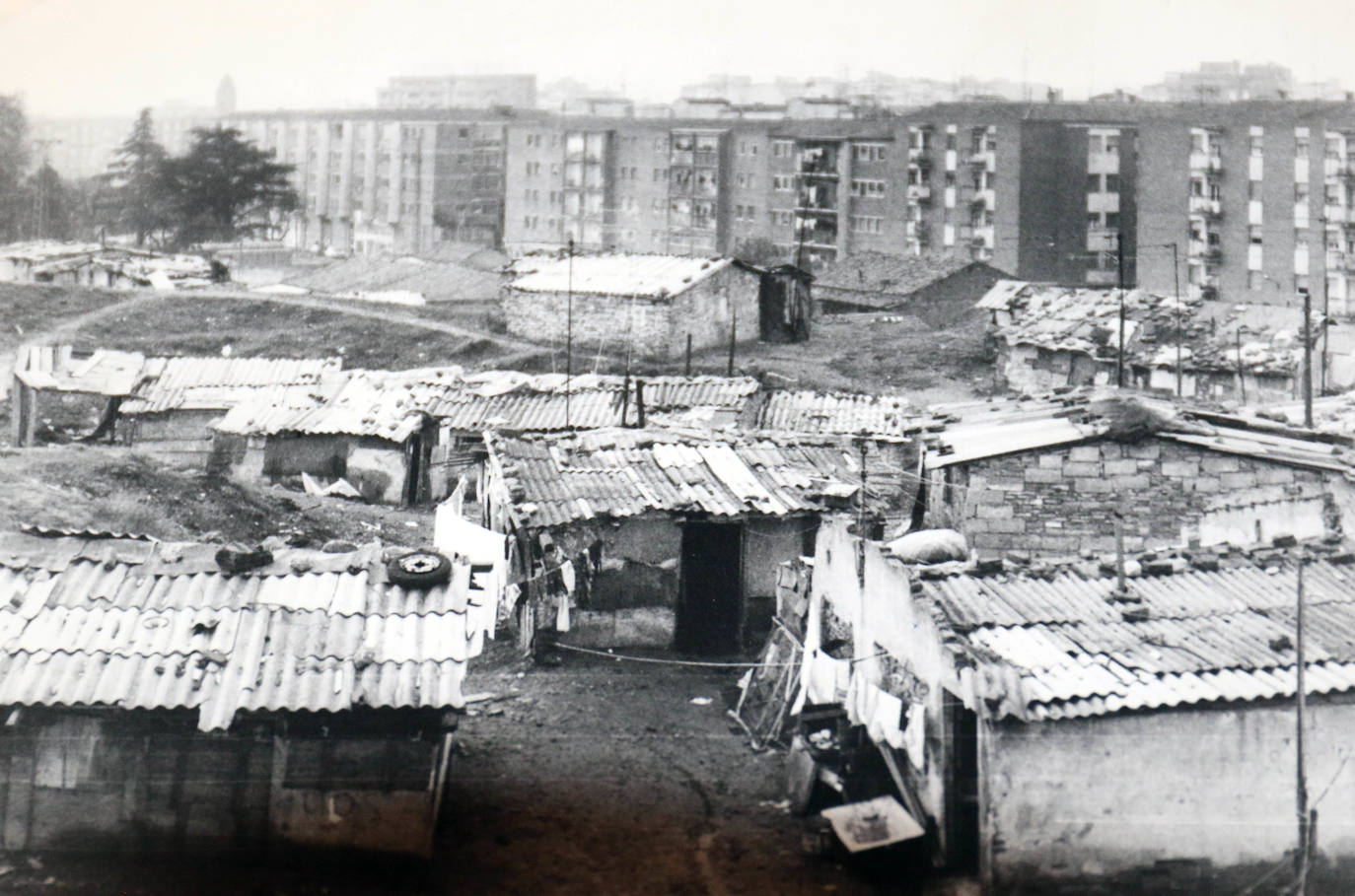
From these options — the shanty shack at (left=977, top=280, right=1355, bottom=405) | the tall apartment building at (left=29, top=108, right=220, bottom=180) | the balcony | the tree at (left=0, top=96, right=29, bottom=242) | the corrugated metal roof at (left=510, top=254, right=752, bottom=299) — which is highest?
the tall apartment building at (left=29, top=108, right=220, bottom=180)

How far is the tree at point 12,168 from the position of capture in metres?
31.9

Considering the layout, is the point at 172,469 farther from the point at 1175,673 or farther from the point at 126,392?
the point at 1175,673

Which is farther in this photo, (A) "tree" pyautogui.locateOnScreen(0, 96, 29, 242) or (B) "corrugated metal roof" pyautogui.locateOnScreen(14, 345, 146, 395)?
(A) "tree" pyautogui.locateOnScreen(0, 96, 29, 242)

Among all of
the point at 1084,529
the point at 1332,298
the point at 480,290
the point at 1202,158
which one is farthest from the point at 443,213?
the point at 1084,529

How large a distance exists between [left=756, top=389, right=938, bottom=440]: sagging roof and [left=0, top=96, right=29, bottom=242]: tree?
1574 centimetres

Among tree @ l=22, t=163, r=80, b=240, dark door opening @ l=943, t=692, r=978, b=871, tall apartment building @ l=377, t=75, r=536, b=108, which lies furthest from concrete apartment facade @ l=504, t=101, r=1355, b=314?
dark door opening @ l=943, t=692, r=978, b=871

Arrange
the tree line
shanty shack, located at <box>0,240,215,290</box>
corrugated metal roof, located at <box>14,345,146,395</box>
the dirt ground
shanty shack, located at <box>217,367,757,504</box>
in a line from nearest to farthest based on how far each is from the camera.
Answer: the dirt ground < shanty shack, located at <box>217,367,757,504</box> < corrugated metal roof, located at <box>14,345,146,395</box> < shanty shack, located at <box>0,240,215,290</box> < the tree line

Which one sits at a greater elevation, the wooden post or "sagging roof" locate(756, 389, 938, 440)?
Answer: "sagging roof" locate(756, 389, 938, 440)

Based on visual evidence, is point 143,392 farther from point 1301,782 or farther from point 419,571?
point 1301,782

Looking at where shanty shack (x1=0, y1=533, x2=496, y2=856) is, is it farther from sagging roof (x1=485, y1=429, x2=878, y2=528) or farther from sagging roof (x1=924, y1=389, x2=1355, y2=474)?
sagging roof (x1=924, y1=389, x2=1355, y2=474)

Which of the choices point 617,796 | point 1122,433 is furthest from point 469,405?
point 617,796

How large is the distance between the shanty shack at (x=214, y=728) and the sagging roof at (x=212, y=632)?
1 centimetres

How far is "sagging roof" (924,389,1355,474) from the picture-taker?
48.1ft

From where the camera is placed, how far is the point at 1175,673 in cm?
926
